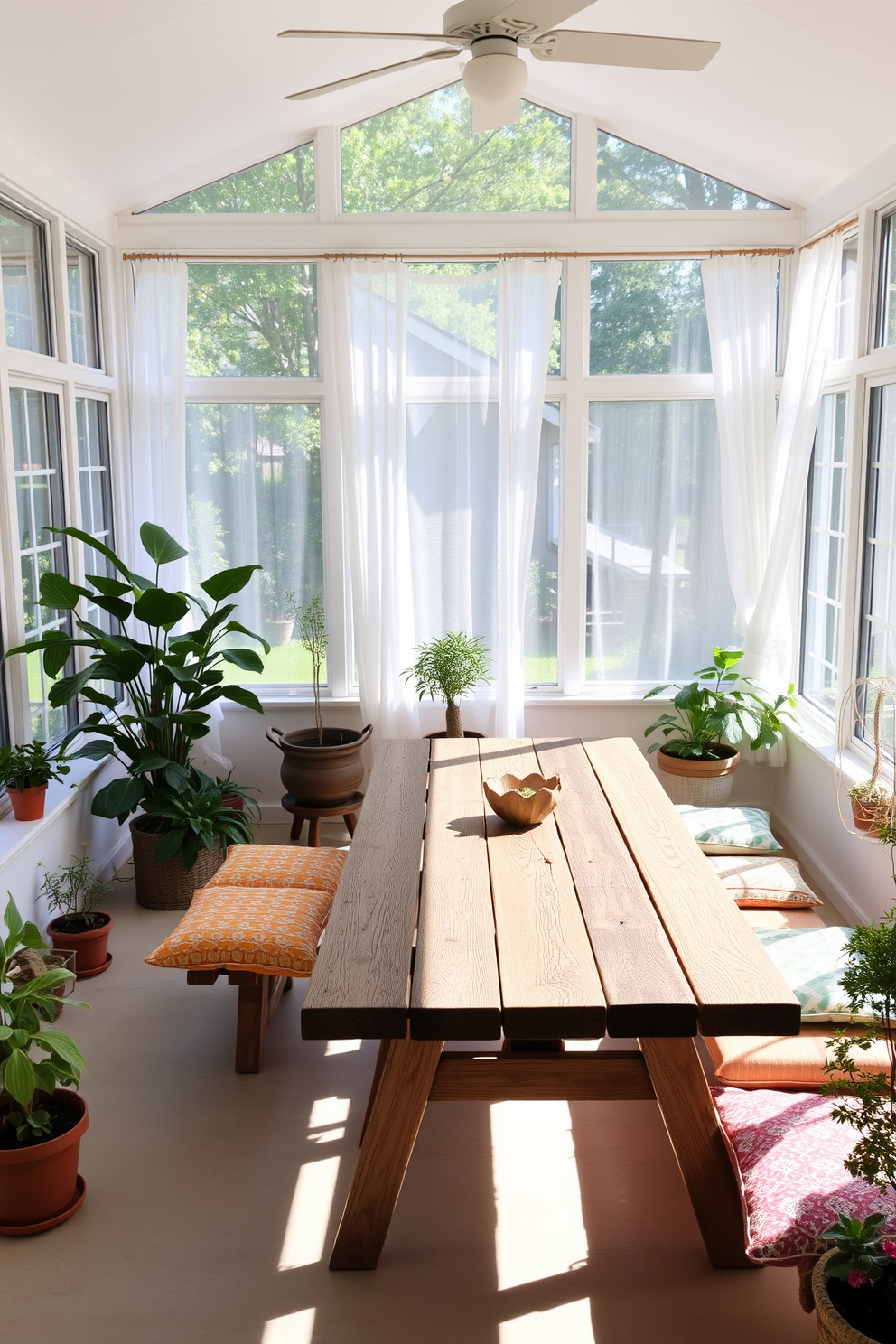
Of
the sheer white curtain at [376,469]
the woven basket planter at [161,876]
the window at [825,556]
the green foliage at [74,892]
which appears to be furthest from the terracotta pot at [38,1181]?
the window at [825,556]

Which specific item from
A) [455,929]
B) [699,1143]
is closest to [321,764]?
[455,929]

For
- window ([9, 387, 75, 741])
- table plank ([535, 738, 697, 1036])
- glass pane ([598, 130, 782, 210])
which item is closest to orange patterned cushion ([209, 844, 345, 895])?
table plank ([535, 738, 697, 1036])

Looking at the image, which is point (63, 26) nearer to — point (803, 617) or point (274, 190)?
point (274, 190)

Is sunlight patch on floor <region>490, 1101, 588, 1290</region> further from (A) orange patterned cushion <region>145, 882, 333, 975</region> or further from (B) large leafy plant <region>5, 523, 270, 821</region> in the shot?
(B) large leafy plant <region>5, 523, 270, 821</region>

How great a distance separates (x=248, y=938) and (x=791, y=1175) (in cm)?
151

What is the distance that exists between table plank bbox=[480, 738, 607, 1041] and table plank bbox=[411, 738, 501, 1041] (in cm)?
3

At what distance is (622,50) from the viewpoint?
2738 millimetres

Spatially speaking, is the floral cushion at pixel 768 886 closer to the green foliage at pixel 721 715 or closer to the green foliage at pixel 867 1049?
the green foliage at pixel 721 715

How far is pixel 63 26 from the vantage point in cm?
345

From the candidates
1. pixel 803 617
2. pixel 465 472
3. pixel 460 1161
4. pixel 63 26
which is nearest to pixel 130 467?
pixel 465 472

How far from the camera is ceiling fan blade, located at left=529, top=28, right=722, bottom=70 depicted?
2678 mm

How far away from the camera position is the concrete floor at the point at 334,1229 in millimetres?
2373

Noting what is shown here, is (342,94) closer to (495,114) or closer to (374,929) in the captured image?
(495,114)

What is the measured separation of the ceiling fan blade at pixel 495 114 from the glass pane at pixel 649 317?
2446 mm
